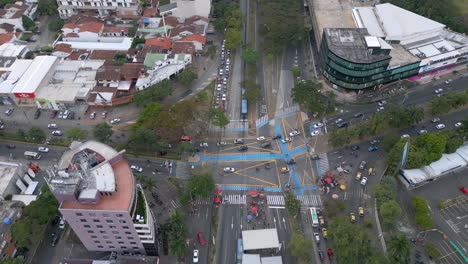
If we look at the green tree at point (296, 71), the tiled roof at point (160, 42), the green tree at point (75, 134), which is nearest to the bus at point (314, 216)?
the green tree at point (296, 71)

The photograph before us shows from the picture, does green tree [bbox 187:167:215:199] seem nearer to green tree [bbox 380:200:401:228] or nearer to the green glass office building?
green tree [bbox 380:200:401:228]

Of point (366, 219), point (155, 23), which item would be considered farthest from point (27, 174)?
point (366, 219)

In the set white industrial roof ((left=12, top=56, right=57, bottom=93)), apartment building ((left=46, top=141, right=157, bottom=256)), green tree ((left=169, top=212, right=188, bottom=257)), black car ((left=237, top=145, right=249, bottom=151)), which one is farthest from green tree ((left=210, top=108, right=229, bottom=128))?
white industrial roof ((left=12, top=56, right=57, bottom=93))

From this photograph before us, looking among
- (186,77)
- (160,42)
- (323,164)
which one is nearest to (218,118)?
(186,77)

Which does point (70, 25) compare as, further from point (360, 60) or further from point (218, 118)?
A: point (360, 60)

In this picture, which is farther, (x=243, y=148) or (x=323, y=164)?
(x=243, y=148)

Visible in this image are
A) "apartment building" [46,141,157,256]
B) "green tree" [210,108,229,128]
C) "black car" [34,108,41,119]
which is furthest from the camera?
"black car" [34,108,41,119]

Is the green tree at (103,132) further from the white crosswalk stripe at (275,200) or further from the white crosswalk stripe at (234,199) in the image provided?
the white crosswalk stripe at (275,200)
